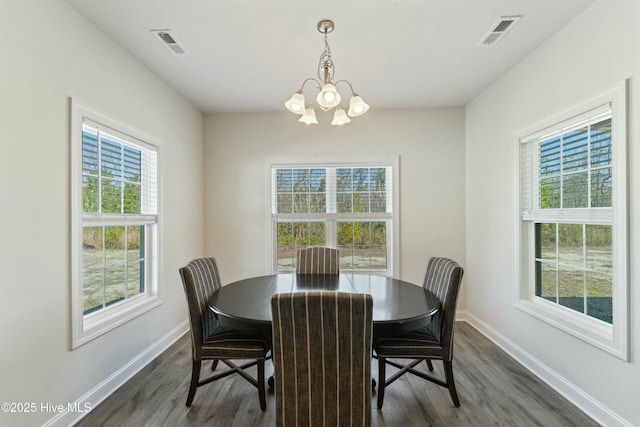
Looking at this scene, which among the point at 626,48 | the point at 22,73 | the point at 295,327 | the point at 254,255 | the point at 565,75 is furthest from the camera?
the point at 254,255

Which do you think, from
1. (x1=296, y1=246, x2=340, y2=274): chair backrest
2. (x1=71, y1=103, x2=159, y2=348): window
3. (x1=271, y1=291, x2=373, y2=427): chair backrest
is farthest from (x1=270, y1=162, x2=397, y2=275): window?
(x1=271, y1=291, x2=373, y2=427): chair backrest

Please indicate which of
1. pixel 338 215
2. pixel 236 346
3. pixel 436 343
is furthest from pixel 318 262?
pixel 436 343

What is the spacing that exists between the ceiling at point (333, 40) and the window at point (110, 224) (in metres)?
→ 0.75

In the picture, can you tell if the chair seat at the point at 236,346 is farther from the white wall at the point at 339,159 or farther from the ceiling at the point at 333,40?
the ceiling at the point at 333,40

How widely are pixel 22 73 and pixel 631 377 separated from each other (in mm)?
3771

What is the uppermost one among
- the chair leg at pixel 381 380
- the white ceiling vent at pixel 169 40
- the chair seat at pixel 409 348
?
the white ceiling vent at pixel 169 40

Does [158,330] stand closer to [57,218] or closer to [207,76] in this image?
[57,218]

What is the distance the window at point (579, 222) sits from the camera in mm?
1795

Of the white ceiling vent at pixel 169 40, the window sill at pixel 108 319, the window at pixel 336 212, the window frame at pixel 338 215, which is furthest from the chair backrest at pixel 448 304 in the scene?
the white ceiling vent at pixel 169 40

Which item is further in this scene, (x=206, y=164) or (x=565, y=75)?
(x=206, y=164)

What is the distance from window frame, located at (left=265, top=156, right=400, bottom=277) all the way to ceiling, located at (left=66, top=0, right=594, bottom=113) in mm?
845

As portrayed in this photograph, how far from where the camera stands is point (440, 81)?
120 inches

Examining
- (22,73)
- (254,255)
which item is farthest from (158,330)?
(22,73)

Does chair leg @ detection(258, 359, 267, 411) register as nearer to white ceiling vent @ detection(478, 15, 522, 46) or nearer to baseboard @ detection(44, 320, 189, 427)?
baseboard @ detection(44, 320, 189, 427)
